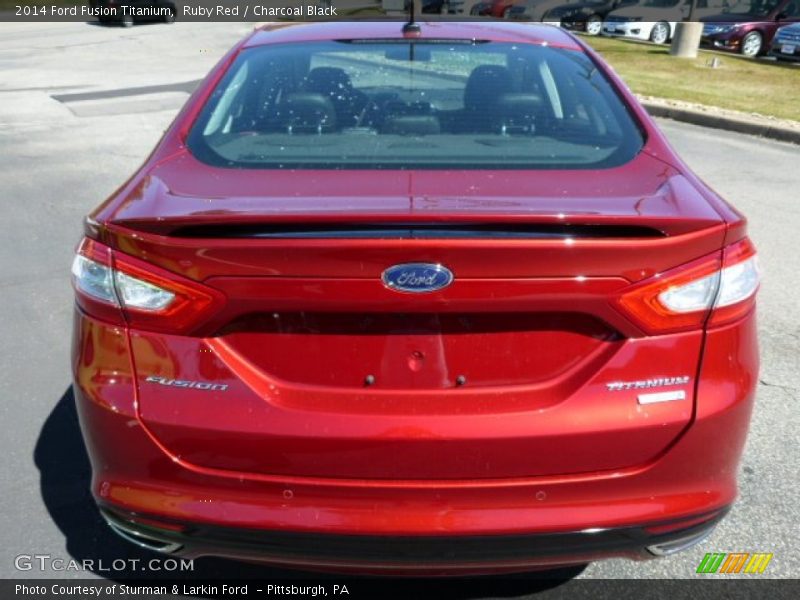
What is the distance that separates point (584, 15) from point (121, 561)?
25643mm

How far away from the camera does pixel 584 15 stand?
26.0 metres

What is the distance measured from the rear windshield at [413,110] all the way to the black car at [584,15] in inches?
939

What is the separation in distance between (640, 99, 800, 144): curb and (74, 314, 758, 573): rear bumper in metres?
8.77

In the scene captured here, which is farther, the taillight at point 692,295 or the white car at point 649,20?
the white car at point 649,20

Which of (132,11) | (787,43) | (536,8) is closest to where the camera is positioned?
(787,43)

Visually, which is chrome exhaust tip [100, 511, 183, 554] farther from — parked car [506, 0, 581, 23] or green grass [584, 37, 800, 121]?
parked car [506, 0, 581, 23]

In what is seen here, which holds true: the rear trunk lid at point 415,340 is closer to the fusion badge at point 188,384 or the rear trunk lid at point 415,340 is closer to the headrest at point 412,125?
the fusion badge at point 188,384

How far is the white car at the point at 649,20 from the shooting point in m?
24.0

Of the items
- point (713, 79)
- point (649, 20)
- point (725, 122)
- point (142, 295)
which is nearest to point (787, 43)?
point (713, 79)

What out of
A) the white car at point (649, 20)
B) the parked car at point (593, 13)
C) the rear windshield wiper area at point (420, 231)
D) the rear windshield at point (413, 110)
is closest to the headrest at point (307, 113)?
the rear windshield at point (413, 110)

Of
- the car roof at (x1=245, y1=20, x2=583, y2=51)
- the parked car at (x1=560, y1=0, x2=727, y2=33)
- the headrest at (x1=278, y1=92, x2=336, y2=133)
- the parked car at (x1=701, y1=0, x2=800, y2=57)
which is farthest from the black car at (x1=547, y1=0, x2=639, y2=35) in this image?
the headrest at (x1=278, y1=92, x2=336, y2=133)

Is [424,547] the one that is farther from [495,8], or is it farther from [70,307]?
[495,8]

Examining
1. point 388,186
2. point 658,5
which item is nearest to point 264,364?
point 388,186

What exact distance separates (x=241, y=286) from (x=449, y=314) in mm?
509
